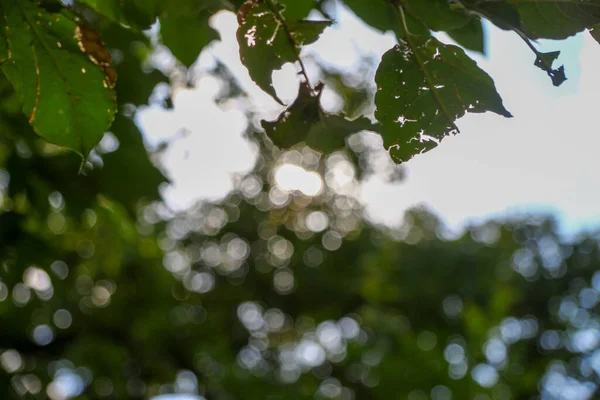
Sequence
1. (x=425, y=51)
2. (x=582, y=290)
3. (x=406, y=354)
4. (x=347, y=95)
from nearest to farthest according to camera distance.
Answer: (x=425, y=51) → (x=347, y=95) → (x=406, y=354) → (x=582, y=290)

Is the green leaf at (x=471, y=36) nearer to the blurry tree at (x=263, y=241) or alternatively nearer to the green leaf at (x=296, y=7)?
the blurry tree at (x=263, y=241)

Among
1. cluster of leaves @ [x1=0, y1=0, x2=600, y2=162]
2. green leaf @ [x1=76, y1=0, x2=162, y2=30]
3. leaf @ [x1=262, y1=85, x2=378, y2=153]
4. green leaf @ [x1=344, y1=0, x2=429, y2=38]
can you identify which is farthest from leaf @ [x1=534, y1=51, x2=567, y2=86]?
green leaf @ [x1=76, y1=0, x2=162, y2=30]

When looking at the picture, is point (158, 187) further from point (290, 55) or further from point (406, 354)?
point (406, 354)

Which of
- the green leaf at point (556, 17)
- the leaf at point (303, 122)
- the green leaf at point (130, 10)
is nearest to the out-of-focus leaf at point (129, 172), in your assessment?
the green leaf at point (130, 10)

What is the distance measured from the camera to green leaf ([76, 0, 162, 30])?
0.69 m

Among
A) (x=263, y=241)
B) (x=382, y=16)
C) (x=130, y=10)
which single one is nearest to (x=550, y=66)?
(x=382, y=16)

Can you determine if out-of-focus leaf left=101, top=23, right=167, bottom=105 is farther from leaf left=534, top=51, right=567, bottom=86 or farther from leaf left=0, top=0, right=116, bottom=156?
leaf left=534, top=51, right=567, bottom=86

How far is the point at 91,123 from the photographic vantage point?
636 millimetres

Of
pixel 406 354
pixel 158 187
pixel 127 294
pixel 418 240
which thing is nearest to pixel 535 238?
pixel 418 240

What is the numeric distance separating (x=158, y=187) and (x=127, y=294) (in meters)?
4.45

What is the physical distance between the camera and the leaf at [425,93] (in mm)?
583

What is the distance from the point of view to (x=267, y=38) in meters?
0.64

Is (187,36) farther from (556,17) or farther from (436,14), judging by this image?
(556,17)

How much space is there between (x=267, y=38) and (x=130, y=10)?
0.22m
